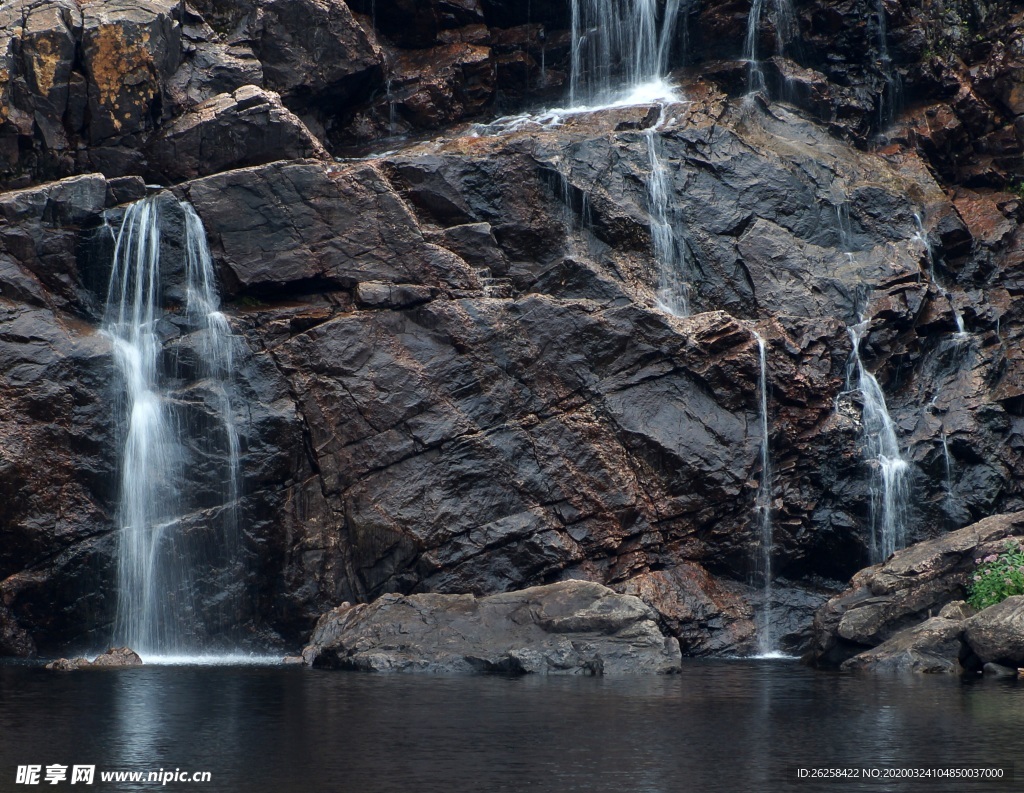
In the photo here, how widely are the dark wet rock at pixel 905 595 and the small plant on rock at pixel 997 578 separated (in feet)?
1.38

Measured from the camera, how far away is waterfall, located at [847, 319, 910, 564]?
98.9ft

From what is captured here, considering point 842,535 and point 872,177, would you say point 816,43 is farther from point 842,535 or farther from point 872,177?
point 842,535

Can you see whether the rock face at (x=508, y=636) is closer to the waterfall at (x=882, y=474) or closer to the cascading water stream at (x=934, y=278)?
the waterfall at (x=882, y=474)

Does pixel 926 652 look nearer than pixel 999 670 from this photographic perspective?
No

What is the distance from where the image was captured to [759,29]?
38.4 metres

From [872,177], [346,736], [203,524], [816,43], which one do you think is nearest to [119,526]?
[203,524]

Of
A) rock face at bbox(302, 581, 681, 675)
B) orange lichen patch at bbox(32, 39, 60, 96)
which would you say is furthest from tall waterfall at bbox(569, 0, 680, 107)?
rock face at bbox(302, 581, 681, 675)

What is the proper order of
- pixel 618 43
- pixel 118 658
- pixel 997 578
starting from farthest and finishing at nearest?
pixel 618 43 < pixel 118 658 < pixel 997 578

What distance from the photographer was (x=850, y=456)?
100ft

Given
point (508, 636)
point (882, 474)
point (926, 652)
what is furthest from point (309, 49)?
point (926, 652)

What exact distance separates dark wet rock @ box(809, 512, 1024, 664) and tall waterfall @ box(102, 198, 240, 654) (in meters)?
13.6

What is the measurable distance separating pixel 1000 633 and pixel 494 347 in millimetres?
13453

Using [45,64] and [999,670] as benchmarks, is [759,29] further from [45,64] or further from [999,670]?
[999,670]

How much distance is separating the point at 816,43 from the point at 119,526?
26.5 metres
